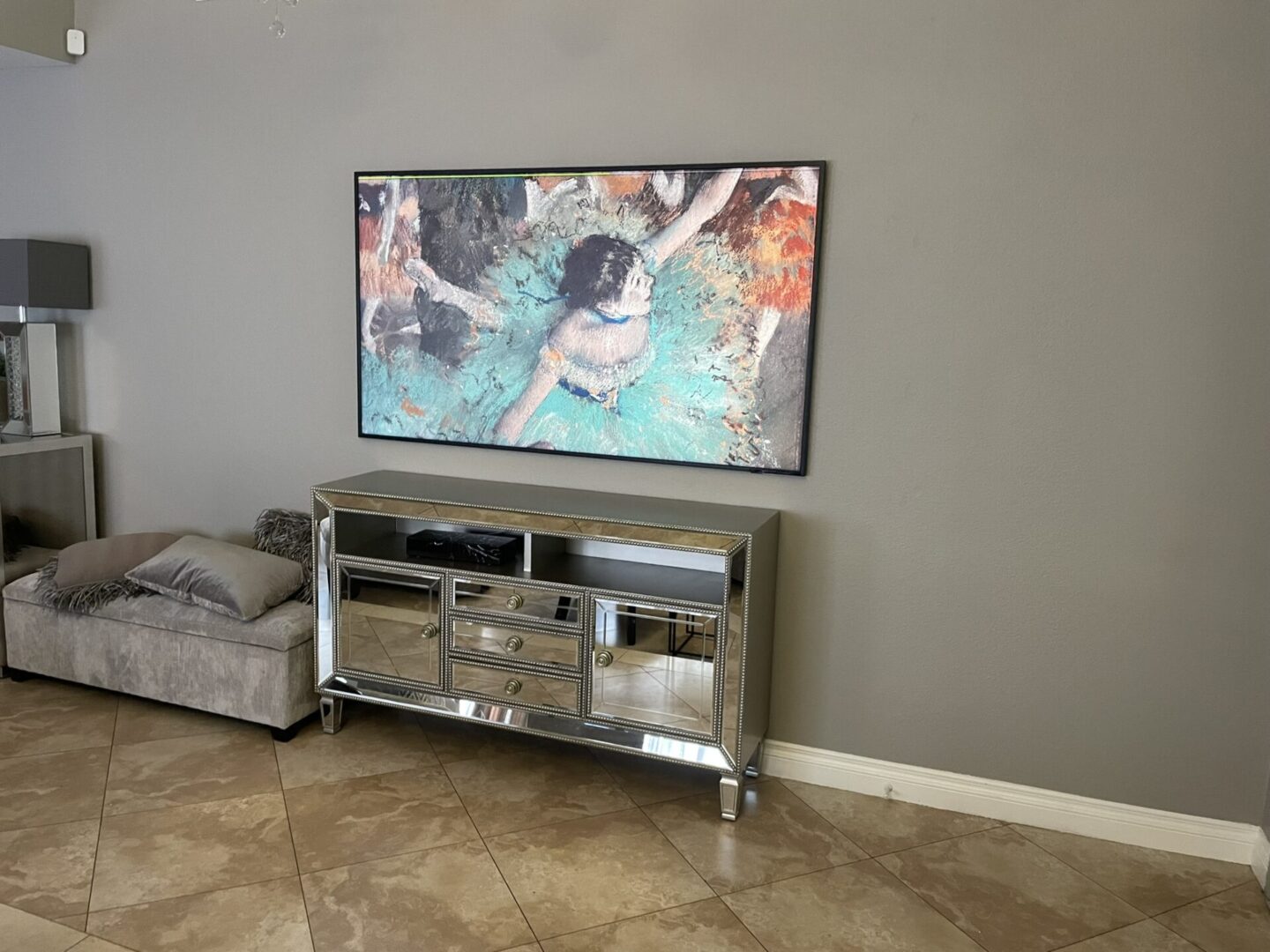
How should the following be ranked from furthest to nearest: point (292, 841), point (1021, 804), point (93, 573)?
point (93, 573)
point (1021, 804)
point (292, 841)

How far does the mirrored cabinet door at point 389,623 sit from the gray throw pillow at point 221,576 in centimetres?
31

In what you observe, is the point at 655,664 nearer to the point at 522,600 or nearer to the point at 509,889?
the point at 522,600

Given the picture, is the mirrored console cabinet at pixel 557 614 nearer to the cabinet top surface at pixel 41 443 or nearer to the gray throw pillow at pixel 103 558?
the gray throw pillow at pixel 103 558

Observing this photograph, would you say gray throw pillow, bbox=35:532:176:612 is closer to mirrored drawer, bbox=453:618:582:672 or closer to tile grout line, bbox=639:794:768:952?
mirrored drawer, bbox=453:618:582:672

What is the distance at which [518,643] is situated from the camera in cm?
288

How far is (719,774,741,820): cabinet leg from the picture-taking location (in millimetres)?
2727

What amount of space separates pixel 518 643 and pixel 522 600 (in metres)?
0.13

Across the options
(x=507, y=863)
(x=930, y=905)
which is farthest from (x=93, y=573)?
(x=930, y=905)

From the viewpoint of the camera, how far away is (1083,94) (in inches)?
100.0

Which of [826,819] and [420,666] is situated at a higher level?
[420,666]

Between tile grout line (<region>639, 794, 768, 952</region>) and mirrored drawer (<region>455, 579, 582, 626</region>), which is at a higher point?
mirrored drawer (<region>455, 579, 582, 626</region>)

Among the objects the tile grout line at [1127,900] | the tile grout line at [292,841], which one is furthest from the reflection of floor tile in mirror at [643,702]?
the tile grout line at [1127,900]

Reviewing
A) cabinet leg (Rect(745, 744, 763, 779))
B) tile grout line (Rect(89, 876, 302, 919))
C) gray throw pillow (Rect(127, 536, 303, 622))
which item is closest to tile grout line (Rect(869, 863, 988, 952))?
cabinet leg (Rect(745, 744, 763, 779))

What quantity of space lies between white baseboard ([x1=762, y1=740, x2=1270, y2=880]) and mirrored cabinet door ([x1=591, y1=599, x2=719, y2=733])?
0.48 m
